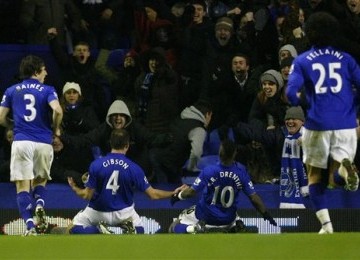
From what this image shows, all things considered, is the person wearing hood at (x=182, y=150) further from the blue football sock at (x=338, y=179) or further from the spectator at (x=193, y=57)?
the blue football sock at (x=338, y=179)

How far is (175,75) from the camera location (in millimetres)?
16766

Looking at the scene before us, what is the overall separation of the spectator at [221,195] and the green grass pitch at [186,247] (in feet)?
10.9

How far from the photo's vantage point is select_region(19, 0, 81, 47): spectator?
59.1 feet

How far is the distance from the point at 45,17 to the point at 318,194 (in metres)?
7.23

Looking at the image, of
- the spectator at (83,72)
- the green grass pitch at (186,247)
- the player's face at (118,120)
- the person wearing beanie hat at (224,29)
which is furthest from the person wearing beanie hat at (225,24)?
the green grass pitch at (186,247)

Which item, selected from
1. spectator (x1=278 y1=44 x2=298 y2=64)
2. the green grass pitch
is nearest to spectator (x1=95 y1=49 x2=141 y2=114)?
spectator (x1=278 y1=44 x2=298 y2=64)

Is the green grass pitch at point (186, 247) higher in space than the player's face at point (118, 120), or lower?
lower

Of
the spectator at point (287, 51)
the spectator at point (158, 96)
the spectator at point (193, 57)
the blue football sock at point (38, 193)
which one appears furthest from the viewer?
the spectator at point (193, 57)

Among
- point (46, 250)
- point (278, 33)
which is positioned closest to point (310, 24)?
point (46, 250)

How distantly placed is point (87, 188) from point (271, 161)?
2517 millimetres

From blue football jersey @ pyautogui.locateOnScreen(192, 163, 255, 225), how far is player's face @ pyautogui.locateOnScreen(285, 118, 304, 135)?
3.40 ft

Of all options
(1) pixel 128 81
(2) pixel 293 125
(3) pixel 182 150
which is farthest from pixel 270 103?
(1) pixel 128 81

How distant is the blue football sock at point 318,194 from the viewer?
11.8 m

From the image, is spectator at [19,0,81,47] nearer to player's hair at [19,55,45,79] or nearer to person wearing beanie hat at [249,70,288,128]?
person wearing beanie hat at [249,70,288,128]
